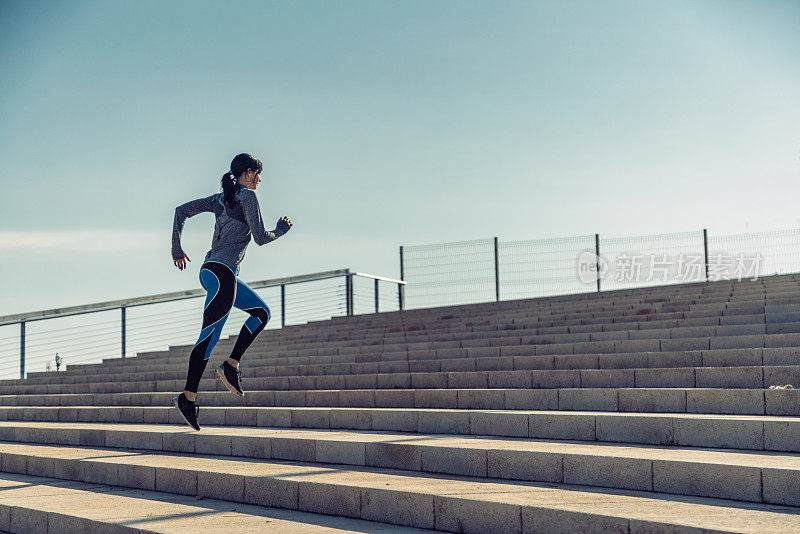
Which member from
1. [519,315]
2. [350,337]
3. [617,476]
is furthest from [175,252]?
[519,315]

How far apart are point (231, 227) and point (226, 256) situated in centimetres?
20

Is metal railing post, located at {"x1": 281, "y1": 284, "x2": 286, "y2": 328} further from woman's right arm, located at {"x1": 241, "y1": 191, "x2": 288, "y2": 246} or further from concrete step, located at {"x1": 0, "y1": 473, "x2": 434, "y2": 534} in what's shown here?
concrete step, located at {"x1": 0, "y1": 473, "x2": 434, "y2": 534}

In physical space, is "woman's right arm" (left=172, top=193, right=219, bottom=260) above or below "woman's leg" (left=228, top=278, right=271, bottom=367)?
above

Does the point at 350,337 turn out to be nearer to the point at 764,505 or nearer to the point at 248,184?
the point at 248,184

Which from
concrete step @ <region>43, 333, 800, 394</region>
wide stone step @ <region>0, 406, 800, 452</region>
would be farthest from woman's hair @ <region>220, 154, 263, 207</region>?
concrete step @ <region>43, 333, 800, 394</region>

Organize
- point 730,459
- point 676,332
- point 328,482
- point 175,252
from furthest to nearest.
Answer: point 676,332, point 175,252, point 328,482, point 730,459

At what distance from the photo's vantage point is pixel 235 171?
545 cm

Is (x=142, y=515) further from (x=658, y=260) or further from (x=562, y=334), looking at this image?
(x=658, y=260)

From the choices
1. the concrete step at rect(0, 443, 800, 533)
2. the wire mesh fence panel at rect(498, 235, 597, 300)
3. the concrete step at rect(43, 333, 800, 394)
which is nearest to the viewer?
the concrete step at rect(0, 443, 800, 533)

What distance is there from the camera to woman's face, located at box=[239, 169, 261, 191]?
5.46 m

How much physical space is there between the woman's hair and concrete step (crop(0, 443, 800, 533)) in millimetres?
1737

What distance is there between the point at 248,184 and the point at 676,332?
15.0ft

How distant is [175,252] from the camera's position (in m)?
5.47

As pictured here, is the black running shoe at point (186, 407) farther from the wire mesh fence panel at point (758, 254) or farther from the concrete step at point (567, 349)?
the wire mesh fence panel at point (758, 254)
